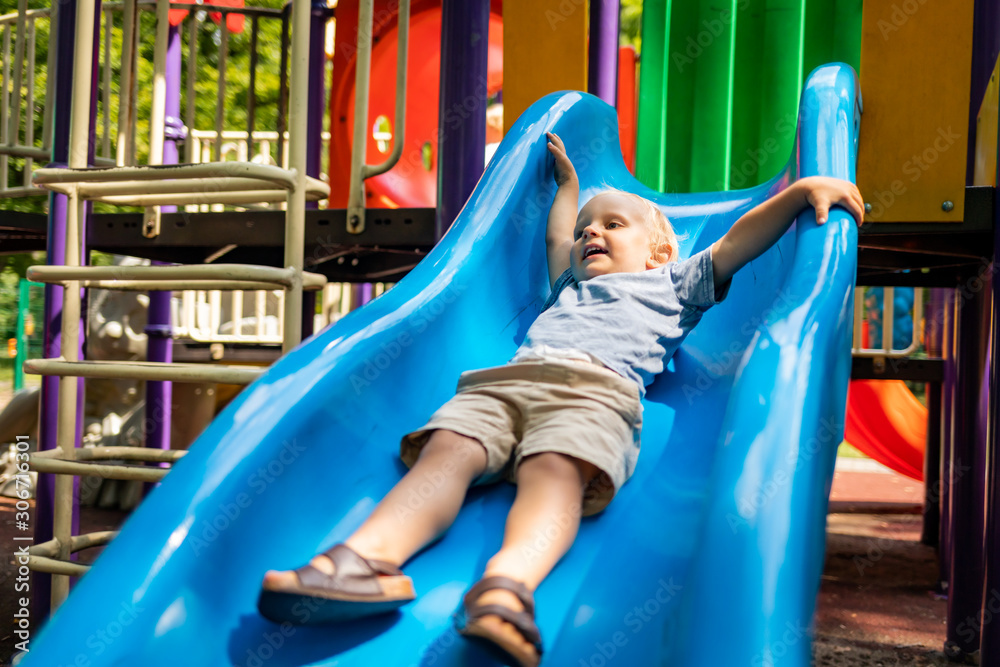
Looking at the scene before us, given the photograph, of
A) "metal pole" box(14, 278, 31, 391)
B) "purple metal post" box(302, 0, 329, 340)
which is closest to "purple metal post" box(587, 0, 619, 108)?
"purple metal post" box(302, 0, 329, 340)

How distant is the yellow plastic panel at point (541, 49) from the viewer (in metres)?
2.95

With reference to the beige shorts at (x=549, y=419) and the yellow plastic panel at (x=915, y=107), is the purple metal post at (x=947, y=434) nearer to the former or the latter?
the yellow plastic panel at (x=915, y=107)

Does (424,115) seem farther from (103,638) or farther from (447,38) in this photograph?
(103,638)

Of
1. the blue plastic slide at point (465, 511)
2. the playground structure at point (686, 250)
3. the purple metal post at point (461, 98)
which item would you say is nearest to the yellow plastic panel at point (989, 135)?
the playground structure at point (686, 250)

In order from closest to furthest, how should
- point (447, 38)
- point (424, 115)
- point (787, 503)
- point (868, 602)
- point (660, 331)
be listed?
1. point (787, 503)
2. point (660, 331)
3. point (447, 38)
4. point (868, 602)
5. point (424, 115)

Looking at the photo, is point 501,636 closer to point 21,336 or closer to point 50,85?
point 50,85

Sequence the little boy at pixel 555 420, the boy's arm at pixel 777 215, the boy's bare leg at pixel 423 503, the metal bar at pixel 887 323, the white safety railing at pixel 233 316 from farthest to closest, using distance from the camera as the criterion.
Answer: the white safety railing at pixel 233 316, the metal bar at pixel 887 323, the boy's arm at pixel 777 215, the boy's bare leg at pixel 423 503, the little boy at pixel 555 420

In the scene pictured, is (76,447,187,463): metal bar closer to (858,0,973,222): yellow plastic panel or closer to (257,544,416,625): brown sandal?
(257,544,416,625): brown sandal

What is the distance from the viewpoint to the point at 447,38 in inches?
102

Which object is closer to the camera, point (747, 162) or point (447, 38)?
point (447, 38)

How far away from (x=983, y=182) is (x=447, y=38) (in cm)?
190

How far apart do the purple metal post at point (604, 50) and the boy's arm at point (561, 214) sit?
116 centimetres

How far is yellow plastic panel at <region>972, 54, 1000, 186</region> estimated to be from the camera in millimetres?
2675

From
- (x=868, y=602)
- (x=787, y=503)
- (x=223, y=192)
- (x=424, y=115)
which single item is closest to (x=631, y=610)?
(x=787, y=503)
